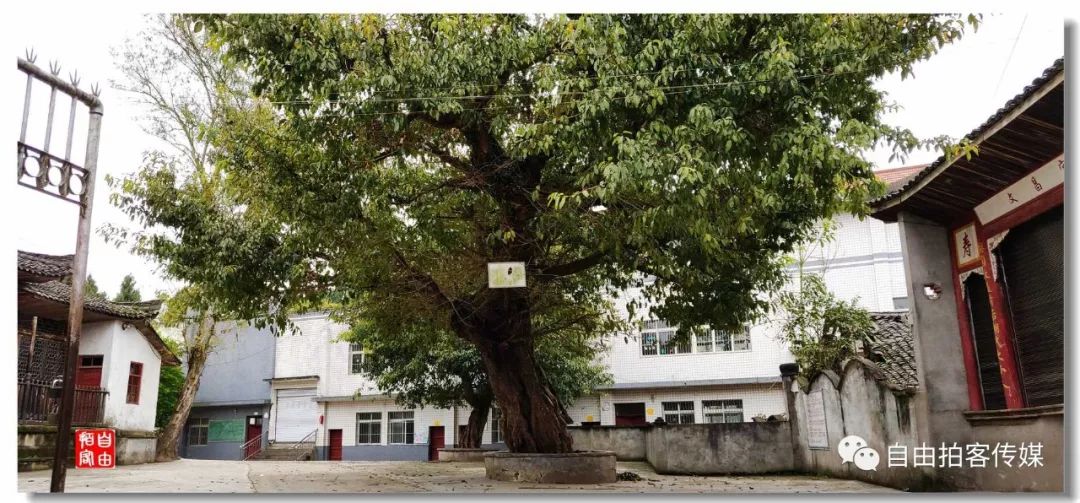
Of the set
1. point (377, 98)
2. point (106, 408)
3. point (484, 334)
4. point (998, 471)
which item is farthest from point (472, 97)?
point (106, 408)

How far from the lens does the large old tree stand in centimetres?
640

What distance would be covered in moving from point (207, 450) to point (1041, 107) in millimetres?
22034

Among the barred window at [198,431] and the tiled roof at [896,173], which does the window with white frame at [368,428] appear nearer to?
the barred window at [198,431]

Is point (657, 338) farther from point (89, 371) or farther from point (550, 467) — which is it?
point (89, 371)

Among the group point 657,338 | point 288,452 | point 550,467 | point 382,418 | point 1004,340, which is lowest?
point 288,452

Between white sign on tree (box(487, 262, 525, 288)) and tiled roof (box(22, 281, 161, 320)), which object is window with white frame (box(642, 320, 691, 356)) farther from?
tiled roof (box(22, 281, 161, 320))

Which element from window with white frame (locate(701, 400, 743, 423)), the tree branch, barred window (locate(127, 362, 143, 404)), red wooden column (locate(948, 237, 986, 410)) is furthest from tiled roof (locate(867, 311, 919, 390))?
barred window (locate(127, 362, 143, 404))

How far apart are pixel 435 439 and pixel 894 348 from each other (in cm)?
1369

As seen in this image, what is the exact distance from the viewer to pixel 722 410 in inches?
555

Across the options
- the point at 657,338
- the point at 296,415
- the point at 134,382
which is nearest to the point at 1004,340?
the point at 657,338

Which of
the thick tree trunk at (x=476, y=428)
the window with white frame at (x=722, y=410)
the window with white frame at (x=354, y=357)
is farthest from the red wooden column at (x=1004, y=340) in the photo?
the window with white frame at (x=354, y=357)

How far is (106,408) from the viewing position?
12.1 m

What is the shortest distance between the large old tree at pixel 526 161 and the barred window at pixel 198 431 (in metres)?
14.7

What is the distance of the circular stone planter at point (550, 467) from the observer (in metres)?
8.95
